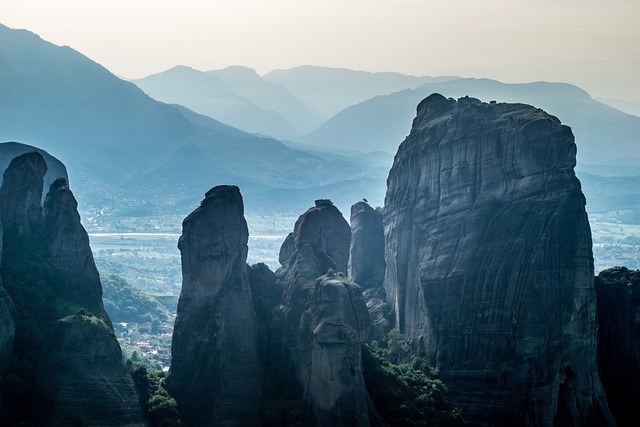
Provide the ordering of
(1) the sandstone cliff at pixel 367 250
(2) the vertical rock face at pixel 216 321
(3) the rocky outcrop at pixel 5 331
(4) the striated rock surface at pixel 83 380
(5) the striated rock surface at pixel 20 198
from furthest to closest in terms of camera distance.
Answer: (1) the sandstone cliff at pixel 367 250 < (5) the striated rock surface at pixel 20 198 < (2) the vertical rock face at pixel 216 321 < (3) the rocky outcrop at pixel 5 331 < (4) the striated rock surface at pixel 83 380

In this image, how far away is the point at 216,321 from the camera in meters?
50.4

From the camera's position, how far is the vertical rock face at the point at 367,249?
73.1 metres

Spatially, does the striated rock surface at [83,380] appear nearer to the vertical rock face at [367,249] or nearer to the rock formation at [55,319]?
the rock formation at [55,319]

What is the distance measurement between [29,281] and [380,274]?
27.3 m

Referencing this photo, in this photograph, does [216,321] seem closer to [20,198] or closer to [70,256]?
[70,256]

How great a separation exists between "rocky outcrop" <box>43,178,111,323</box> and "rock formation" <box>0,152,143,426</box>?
43mm

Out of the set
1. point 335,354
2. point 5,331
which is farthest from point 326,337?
point 5,331

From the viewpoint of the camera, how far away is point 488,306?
181 feet

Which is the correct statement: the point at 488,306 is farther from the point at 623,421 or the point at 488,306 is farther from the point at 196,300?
the point at 196,300

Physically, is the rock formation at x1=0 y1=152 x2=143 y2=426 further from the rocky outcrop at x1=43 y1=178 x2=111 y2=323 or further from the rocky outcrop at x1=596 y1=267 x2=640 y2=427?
the rocky outcrop at x1=596 y1=267 x2=640 y2=427

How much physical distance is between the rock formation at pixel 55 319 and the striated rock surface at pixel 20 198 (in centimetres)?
4

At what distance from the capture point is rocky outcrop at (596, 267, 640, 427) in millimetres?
57281

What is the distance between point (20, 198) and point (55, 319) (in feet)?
25.3

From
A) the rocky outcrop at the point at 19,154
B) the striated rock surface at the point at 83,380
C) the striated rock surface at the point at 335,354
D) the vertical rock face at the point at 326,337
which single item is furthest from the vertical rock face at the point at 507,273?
the rocky outcrop at the point at 19,154
